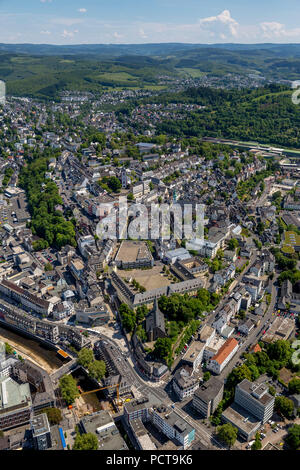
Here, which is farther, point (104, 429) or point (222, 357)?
point (222, 357)

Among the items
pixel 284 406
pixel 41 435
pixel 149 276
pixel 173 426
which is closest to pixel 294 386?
pixel 284 406

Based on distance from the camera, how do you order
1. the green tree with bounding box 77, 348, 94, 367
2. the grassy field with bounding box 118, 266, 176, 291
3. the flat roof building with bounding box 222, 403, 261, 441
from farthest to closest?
the grassy field with bounding box 118, 266, 176, 291 → the green tree with bounding box 77, 348, 94, 367 → the flat roof building with bounding box 222, 403, 261, 441

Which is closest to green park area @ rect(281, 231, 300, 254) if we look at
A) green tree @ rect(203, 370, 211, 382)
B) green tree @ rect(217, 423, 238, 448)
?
green tree @ rect(203, 370, 211, 382)

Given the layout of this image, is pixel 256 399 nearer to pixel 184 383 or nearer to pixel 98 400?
pixel 184 383

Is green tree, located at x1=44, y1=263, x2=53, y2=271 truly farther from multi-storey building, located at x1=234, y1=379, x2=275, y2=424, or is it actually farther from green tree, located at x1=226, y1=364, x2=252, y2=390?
multi-storey building, located at x1=234, y1=379, x2=275, y2=424

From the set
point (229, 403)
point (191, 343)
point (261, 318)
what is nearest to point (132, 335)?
point (191, 343)

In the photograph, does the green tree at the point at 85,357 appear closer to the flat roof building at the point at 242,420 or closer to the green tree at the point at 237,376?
the green tree at the point at 237,376

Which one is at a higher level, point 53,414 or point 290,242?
point 290,242
